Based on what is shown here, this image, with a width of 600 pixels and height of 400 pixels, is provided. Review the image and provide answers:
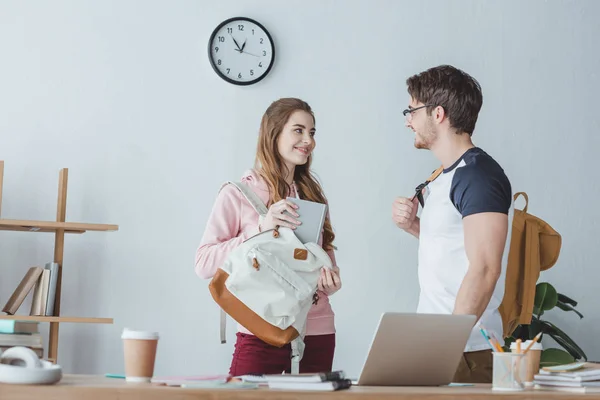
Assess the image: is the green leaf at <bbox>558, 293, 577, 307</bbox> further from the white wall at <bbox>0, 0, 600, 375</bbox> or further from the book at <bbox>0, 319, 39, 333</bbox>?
the book at <bbox>0, 319, 39, 333</bbox>

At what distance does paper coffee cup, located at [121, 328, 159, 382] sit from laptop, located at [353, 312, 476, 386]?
0.38 meters

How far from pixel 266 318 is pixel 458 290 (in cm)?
54

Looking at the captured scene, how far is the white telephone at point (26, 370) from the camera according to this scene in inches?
43.9

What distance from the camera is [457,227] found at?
6.33 ft

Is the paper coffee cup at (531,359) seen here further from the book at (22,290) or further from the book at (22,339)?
the book at (22,290)

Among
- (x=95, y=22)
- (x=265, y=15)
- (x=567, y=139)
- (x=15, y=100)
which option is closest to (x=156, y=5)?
(x=95, y=22)

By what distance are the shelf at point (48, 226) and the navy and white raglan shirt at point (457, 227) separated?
5.02 ft

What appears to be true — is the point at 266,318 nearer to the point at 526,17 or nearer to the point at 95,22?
the point at 95,22

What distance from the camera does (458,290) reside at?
186 centimetres

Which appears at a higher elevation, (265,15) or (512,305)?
(265,15)

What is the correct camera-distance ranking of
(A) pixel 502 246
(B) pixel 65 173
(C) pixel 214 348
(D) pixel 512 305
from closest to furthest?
(A) pixel 502 246 → (D) pixel 512 305 → (B) pixel 65 173 → (C) pixel 214 348

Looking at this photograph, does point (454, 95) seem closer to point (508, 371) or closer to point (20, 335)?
point (508, 371)

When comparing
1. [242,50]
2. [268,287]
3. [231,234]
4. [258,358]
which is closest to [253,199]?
[231,234]

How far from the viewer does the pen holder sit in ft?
4.52
